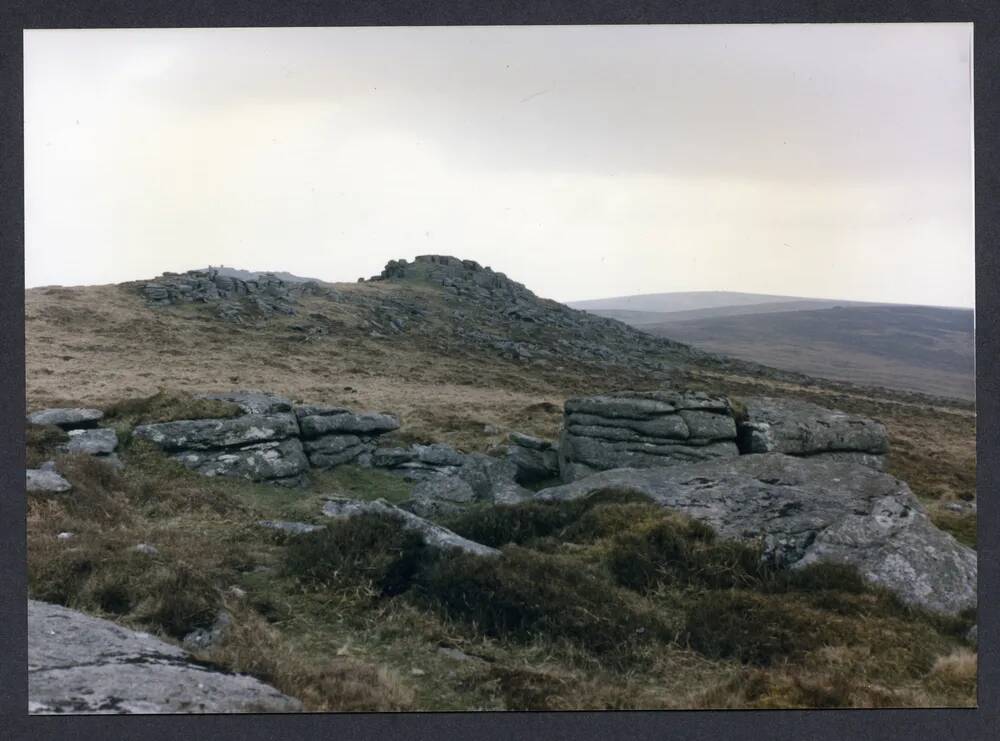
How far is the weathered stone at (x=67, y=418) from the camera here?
14.8 metres

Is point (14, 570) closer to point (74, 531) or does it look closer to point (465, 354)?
point (74, 531)

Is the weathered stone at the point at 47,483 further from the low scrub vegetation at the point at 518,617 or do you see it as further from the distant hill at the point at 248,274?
the distant hill at the point at 248,274

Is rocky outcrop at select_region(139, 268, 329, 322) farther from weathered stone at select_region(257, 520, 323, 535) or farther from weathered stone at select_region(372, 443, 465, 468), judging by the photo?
weathered stone at select_region(257, 520, 323, 535)

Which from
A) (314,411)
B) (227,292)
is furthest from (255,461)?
(227,292)

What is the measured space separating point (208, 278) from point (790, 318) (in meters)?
86.4

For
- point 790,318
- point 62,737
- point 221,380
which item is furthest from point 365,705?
point 790,318

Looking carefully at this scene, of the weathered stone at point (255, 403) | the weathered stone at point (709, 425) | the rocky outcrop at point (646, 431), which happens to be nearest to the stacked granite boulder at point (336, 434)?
the weathered stone at point (255, 403)

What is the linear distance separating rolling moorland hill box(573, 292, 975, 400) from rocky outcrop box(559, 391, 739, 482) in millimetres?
34734

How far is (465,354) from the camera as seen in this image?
168ft

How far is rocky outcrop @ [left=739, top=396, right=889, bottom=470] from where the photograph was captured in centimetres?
1529

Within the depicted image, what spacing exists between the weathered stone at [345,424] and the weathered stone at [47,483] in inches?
233

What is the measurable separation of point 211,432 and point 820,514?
40.4ft

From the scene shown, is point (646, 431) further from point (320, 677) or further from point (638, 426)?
point (320, 677)

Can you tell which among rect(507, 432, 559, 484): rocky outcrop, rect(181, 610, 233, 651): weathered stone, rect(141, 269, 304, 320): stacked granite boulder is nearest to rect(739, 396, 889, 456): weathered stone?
rect(507, 432, 559, 484): rocky outcrop
